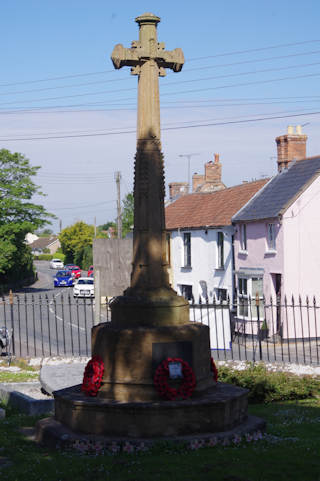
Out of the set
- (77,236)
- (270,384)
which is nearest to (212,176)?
(270,384)

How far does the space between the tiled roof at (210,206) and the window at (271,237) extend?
3.52 metres

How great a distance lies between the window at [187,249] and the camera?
3944 centimetres

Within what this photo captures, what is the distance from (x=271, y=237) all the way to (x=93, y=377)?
860 inches

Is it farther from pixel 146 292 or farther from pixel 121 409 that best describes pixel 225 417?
pixel 146 292

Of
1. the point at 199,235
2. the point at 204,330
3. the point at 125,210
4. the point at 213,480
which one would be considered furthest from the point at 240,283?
the point at 125,210

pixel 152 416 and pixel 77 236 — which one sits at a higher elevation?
pixel 77 236

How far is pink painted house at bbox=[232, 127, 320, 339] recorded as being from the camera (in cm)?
2930

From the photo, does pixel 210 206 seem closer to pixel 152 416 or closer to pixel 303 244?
pixel 303 244

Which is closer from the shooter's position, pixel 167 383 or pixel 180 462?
pixel 180 462

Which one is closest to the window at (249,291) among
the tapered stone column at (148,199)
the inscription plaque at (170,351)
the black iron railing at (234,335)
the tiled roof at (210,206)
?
the black iron railing at (234,335)

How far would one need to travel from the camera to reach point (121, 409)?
905 centimetres

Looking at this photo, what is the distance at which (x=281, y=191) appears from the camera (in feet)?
102

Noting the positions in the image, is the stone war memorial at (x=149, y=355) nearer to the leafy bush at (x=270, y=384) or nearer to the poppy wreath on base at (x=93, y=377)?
the poppy wreath on base at (x=93, y=377)

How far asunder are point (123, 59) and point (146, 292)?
11.7ft
